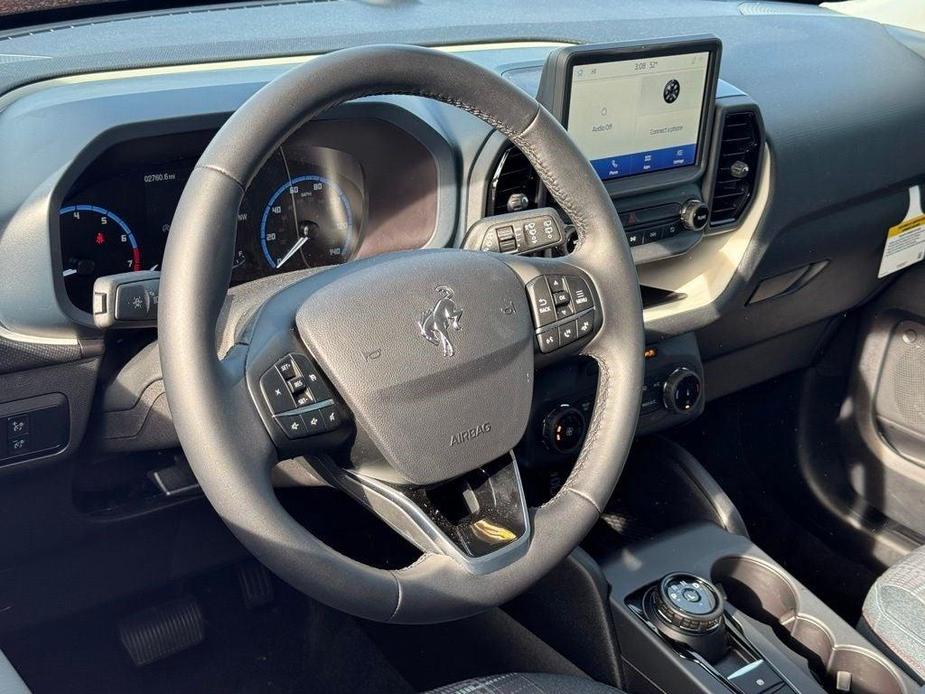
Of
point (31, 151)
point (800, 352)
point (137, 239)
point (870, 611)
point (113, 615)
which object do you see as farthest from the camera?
point (800, 352)

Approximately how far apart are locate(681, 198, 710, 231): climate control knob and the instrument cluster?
21.0 inches

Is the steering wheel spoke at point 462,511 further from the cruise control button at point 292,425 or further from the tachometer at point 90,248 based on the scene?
the tachometer at point 90,248

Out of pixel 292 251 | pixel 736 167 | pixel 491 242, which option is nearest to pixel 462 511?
pixel 491 242

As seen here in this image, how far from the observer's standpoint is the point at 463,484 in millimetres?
1260

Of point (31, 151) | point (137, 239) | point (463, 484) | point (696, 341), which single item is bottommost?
point (696, 341)

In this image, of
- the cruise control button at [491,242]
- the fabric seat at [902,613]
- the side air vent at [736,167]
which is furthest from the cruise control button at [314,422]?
the side air vent at [736,167]

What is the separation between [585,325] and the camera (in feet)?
4.16

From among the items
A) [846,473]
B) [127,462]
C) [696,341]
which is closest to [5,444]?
[127,462]

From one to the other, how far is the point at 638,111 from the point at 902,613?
81 cm

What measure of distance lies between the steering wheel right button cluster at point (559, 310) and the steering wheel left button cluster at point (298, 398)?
29cm

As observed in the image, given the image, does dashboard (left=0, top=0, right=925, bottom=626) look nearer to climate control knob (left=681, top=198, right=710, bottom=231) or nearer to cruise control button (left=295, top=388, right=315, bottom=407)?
climate control knob (left=681, top=198, right=710, bottom=231)

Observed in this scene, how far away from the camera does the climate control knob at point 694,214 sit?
173 centimetres

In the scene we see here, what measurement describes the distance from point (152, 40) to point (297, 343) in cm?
70

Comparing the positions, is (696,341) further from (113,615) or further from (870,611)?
(113,615)
